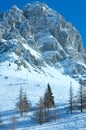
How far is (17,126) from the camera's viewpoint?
211 feet

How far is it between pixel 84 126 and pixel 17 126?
25.6 m

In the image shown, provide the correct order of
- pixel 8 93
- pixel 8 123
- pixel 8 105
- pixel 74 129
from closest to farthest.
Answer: pixel 74 129 → pixel 8 123 → pixel 8 105 → pixel 8 93

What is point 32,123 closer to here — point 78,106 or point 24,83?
→ point 78,106

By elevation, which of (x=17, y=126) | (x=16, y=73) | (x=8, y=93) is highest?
(x=16, y=73)

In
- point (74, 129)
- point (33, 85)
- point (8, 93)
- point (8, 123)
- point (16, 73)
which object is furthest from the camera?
point (16, 73)

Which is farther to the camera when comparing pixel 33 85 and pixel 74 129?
pixel 33 85

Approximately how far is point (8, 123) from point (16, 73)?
130 m

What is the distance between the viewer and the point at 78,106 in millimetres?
76812

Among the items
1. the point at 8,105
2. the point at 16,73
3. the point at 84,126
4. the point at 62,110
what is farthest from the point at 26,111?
the point at 16,73

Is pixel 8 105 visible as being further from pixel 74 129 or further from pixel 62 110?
pixel 74 129

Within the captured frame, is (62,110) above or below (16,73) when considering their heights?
below

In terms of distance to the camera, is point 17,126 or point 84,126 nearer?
point 84,126

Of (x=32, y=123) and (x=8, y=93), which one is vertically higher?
(x=8, y=93)

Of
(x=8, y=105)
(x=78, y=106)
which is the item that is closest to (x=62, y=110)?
(x=78, y=106)
